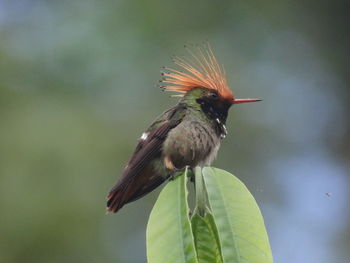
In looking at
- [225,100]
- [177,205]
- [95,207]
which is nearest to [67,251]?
[95,207]

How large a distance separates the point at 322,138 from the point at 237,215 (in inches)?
314

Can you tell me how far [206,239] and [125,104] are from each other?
6.98 meters

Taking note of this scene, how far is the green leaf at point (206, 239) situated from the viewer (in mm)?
2025

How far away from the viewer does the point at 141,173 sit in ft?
11.8

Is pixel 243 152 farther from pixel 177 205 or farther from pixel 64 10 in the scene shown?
pixel 177 205

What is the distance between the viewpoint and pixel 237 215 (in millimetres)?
2055

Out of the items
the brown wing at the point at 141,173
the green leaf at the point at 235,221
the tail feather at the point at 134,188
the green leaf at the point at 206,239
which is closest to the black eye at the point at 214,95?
the brown wing at the point at 141,173

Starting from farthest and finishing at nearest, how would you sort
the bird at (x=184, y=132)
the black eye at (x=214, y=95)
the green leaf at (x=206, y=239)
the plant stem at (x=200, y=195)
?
the black eye at (x=214, y=95) < the bird at (x=184, y=132) < the plant stem at (x=200, y=195) < the green leaf at (x=206, y=239)

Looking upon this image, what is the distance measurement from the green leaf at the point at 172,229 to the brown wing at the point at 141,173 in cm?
117

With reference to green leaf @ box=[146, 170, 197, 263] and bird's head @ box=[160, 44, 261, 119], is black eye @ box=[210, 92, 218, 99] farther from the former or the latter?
green leaf @ box=[146, 170, 197, 263]

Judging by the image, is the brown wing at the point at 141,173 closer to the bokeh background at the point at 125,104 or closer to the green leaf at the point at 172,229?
the green leaf at the point at 172,229

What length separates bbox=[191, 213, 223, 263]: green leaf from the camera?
2.03 metres

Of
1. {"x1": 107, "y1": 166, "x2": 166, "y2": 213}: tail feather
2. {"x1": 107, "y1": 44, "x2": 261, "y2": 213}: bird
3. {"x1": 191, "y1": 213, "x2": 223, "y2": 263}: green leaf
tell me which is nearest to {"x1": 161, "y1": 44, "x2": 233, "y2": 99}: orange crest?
{"x1": 107, "y1": 44, "x2": 261, "y2": 213}: bird

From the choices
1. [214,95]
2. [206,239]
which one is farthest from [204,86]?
[206,239]
